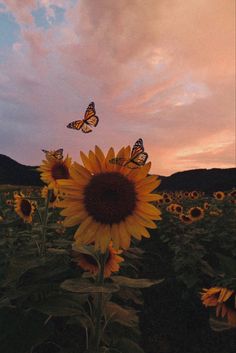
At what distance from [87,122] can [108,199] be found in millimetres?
711

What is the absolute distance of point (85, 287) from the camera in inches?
86.1

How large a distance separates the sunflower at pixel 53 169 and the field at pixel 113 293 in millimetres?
235

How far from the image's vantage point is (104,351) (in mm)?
2496

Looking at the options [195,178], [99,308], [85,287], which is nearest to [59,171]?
[99,308]

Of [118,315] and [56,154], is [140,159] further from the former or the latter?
[56,154]

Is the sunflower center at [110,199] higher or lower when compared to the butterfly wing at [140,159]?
lower

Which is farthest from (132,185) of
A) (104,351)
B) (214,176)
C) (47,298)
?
(214,176)

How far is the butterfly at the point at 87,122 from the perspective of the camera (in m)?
2.83

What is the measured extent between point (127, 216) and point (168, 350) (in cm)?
379

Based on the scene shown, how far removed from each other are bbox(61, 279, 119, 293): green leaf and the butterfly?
1.13 metres

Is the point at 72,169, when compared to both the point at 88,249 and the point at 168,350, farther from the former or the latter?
the point at 168,350

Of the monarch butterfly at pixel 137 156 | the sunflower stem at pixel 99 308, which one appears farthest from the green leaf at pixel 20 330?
the monarch butterfly at pixel 137 156

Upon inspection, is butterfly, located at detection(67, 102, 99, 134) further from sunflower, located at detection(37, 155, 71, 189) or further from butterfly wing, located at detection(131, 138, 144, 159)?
sunflower, located at detection(37, 155, 71, 189)

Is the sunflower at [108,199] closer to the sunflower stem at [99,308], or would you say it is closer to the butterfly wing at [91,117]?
the sunflower stem at [99,308]
